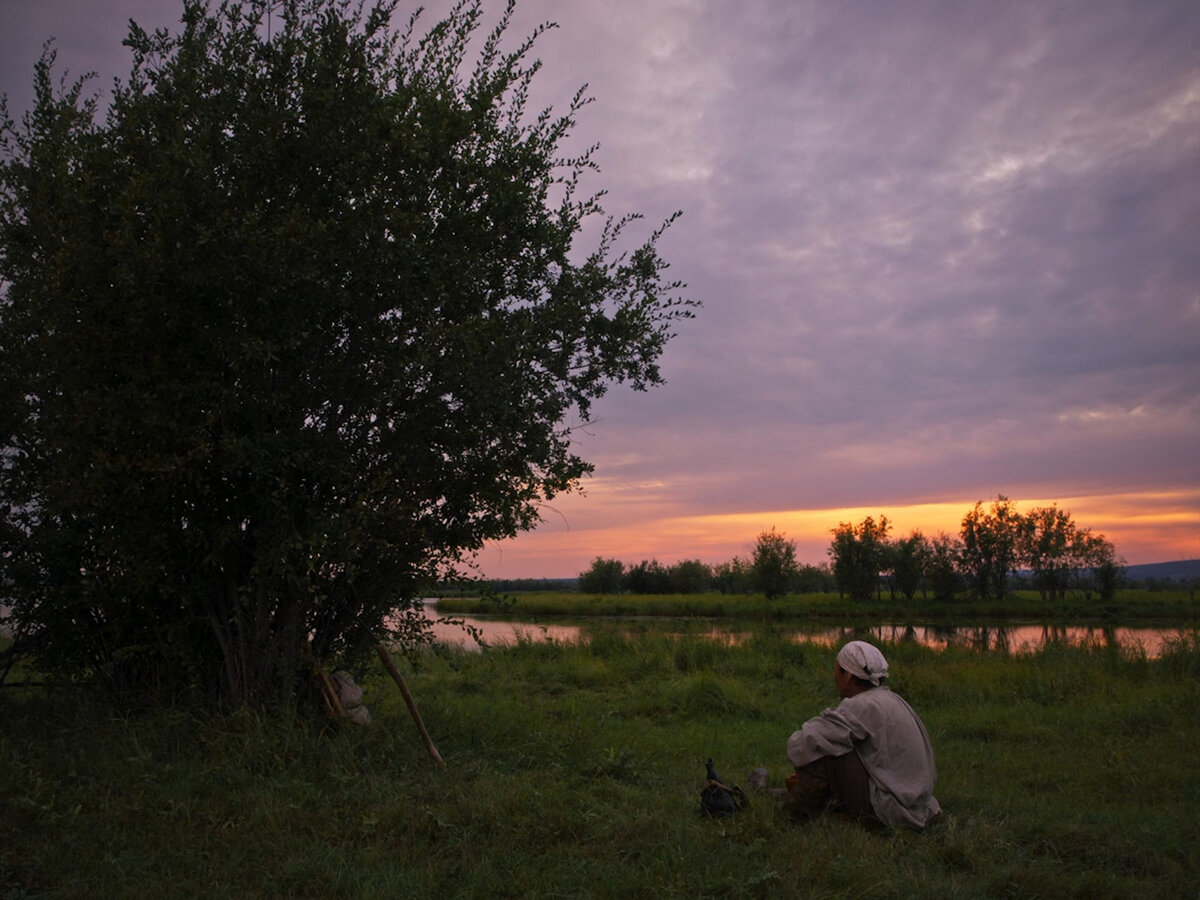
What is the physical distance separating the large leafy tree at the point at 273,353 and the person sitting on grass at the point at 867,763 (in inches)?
130

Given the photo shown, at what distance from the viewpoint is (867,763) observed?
536 cm

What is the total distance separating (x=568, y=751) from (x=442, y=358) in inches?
136

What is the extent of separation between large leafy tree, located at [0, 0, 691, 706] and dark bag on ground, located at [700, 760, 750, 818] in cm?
303

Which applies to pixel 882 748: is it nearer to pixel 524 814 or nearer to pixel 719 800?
pixel 719 800

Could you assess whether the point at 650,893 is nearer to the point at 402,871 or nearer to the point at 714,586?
the point at 402,871

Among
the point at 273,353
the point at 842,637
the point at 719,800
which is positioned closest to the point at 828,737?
the point at 719,800

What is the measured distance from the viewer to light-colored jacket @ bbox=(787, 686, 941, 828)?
5273 millimetres

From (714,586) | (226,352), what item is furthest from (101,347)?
(714,586)

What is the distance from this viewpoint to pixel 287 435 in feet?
21.8

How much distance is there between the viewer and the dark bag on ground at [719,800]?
5.41m

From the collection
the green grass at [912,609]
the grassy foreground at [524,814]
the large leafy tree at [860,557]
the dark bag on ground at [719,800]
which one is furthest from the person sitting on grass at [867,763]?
the large leafy tree at [860,557]

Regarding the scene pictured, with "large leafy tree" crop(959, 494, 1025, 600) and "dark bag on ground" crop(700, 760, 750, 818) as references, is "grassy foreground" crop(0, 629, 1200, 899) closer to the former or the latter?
"dark bag on ground" crop(700, 760, 750, 818)

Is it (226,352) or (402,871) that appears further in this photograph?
(226,352)

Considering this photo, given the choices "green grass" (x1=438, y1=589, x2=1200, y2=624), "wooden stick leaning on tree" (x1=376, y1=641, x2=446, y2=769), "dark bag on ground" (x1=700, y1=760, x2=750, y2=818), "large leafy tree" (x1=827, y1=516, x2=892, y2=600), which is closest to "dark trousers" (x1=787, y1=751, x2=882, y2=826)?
"dark bag on ground" (x1=700, y1=760, x2=750, y2=818)
